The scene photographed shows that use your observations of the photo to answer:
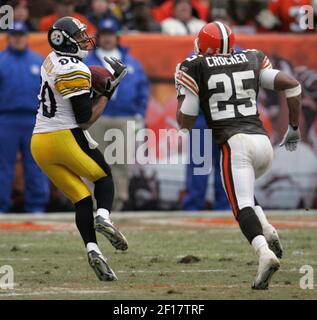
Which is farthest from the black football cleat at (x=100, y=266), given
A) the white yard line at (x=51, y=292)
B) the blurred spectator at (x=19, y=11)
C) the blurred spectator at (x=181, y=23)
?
the blurred spectator at (x=181, y=23)

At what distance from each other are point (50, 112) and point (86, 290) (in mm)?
1293

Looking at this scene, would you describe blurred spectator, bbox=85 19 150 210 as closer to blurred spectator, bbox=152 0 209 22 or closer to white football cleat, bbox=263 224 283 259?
blurred spectator, bbox=152 0 209 22

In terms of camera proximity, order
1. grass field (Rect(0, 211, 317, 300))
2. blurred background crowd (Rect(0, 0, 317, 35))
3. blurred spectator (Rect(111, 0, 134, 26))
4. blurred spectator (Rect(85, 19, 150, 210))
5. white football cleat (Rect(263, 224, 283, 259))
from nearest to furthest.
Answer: grass field (Rect(0, 211, 317, 300)), white football cleat (Rect(263, 224, 283, 259)), blurred spectator (Rect(85, 19, 150, 210)), blurred background crowd (Rect(0, 0, 317, 35)), blurred spectator (Rect(111, 0, 134, 26))

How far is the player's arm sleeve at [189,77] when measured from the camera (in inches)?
274

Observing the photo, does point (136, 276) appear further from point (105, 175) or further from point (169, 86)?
point (169, 86)

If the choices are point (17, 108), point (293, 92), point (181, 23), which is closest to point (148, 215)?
point (17, 108)

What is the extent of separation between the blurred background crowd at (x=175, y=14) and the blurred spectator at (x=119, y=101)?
0.54 metres

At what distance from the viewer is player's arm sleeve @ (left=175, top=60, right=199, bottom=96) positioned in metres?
6.97

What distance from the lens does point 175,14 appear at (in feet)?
43.8

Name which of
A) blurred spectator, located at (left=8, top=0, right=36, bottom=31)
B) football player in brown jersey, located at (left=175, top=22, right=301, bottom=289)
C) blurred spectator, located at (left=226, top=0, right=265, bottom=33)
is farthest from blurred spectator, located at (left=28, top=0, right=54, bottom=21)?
football player in brown jersey, located at (left=175, top=22, right=301, bottom=289)

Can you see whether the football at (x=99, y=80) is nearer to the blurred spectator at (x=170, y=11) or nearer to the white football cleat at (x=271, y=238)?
the white football cleat at (x=271, y=238)

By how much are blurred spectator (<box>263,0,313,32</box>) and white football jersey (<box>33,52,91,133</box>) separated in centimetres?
666
